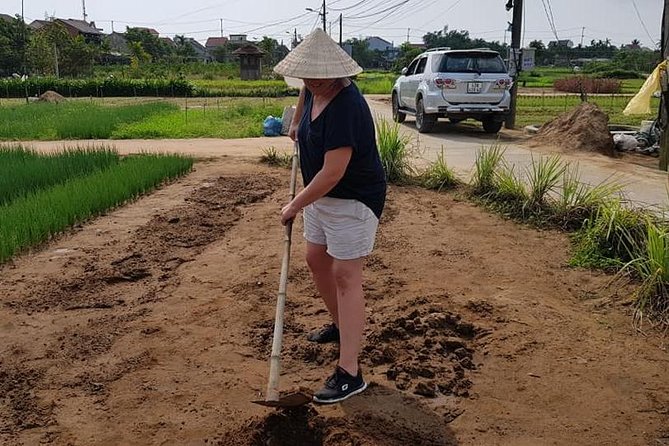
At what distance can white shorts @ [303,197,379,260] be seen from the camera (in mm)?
2660

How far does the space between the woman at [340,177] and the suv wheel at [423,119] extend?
9307mm

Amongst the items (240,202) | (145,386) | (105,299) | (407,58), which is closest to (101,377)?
(145,386)

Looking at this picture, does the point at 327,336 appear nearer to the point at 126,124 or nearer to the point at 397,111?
the point at 397,111

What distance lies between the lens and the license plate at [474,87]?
37.2 feet

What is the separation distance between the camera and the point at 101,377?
9.93ft

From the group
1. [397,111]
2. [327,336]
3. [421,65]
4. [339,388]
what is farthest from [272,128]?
[339,388]

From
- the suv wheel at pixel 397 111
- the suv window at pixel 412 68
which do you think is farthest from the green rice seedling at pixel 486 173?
the suv wheel at pixel 397 111

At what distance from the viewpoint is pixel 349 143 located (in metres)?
2.48

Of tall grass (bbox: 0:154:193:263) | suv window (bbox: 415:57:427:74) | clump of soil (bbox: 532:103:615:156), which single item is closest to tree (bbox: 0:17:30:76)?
suv window (bbox: 415:57:427:74)

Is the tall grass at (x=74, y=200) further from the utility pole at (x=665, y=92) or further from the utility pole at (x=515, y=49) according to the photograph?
the utility pole at (x=515, y=49)

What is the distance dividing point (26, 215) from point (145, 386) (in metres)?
3.06

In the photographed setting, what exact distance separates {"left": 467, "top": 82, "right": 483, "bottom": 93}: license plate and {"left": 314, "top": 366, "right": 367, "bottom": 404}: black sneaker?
9.45 m

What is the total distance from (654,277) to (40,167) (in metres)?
6.78

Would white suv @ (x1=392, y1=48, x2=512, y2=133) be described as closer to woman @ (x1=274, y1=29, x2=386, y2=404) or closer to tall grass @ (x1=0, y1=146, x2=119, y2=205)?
tall grass @ (x1=0, y1=146, x2=119, y2=205)
